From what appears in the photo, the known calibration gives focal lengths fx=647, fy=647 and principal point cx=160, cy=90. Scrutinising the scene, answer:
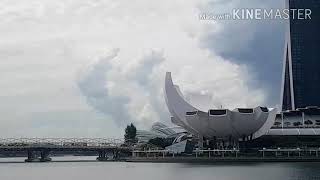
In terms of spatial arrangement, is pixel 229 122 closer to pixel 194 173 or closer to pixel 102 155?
pixel 194 173

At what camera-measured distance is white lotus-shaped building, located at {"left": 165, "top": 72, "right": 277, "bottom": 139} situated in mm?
122438

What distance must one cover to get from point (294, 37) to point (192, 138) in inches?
2093

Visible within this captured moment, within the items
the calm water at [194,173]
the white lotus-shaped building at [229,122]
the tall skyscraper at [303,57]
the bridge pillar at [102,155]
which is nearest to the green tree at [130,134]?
the bridge pillar at [102,155]

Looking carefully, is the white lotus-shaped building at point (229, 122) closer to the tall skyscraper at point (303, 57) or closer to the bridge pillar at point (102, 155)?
the bridge pillar at point (102, 155)

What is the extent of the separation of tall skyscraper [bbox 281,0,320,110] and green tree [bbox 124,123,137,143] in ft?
149

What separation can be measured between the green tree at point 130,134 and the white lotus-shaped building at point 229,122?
34.0m

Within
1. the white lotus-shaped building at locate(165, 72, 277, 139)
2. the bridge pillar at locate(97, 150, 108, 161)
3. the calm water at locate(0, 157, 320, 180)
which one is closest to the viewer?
the calm water at locate(0, 157, 320, 180)

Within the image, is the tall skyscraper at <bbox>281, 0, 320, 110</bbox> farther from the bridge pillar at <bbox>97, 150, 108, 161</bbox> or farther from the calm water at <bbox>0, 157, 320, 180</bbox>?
the calm water at <bbox>0, 157, 320, 180</bbox>

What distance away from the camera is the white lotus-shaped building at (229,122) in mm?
122438

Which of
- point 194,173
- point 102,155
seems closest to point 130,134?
point 102,155

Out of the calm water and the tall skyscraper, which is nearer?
the calm water

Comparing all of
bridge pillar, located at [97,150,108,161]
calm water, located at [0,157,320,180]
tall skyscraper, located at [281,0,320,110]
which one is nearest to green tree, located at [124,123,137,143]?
bridge pillar, located at [97,150,108,161]

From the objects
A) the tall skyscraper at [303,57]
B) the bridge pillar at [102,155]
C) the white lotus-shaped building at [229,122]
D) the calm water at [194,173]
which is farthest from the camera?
the tall skyscraper at [303,57]

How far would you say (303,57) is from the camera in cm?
17812
